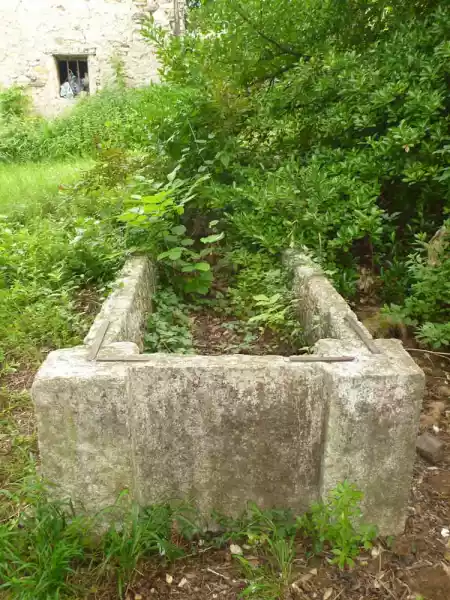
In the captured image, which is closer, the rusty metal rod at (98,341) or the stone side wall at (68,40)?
the rusty metal rod at (98,341)

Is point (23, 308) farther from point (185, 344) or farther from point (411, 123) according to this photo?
point (411, 123)

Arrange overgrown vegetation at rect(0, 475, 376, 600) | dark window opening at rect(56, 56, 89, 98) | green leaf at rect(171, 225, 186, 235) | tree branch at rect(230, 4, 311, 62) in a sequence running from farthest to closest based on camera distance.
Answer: dark window opening at rect(56, 56, 89, 98) → tree branch at rect(230, 4, 311, 62) → green leaf at rect(171, 225, 186, 235) → overgrown vegetation at rect(0, 475, 376, 600)

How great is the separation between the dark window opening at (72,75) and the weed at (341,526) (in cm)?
1139

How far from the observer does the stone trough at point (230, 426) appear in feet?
6.57

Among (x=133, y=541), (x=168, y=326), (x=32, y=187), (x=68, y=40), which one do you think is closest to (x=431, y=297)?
(x=168, y=326)

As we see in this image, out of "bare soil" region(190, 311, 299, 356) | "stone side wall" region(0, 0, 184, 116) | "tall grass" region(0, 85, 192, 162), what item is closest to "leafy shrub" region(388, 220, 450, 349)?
"bare soil" region(190, 311, 299, 356)

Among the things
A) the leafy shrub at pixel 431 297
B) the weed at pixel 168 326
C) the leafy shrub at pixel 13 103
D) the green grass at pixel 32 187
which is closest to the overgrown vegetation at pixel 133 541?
the weed at pixel 168 326

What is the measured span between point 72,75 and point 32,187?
6.20 m

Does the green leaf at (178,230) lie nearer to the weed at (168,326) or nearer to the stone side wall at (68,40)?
the weed at (168,326)

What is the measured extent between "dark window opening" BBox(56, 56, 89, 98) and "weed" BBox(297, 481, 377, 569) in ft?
37.4

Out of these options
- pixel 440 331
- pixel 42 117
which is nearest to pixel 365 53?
pixel 440 331

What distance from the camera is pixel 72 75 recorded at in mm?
11438

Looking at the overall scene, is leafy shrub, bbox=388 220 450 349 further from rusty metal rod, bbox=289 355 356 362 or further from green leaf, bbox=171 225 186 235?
green leaf, bbox=171 225 186 235

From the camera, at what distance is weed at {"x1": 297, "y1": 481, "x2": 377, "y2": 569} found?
1.99 m
